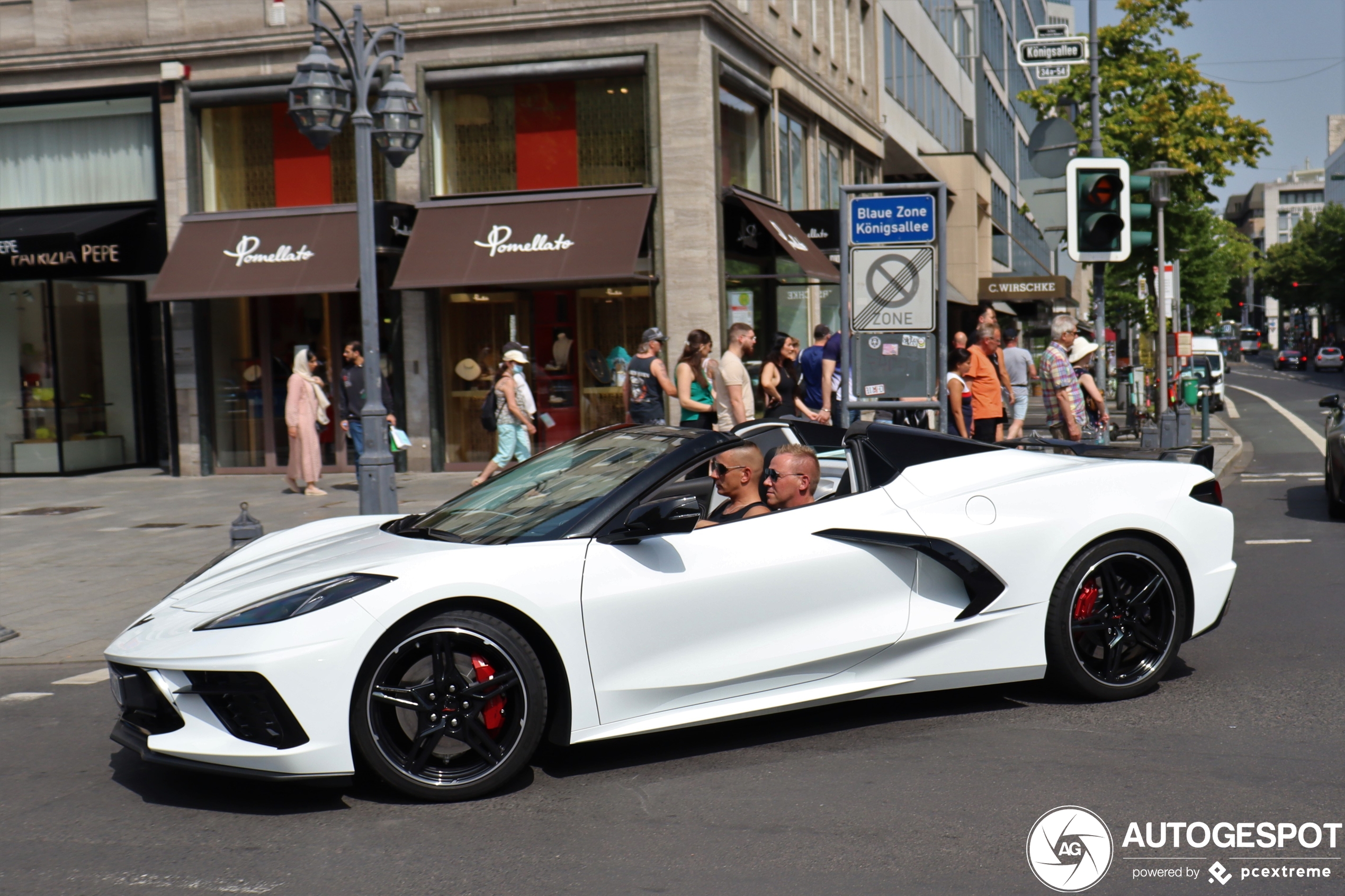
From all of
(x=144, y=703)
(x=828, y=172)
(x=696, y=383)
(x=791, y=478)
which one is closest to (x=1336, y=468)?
(x=696, y=383)

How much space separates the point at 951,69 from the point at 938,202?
31.5 m

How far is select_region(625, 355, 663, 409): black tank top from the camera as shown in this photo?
13.6 meters

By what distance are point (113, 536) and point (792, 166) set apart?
13.6 metres

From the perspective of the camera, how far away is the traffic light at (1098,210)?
1032cm

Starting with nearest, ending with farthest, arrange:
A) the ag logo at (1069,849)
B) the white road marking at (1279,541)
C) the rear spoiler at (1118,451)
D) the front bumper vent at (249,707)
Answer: the ag logo at (1069,849), the front bumper vent at (249,707), the rear spoiler at (1118,451), the white road marking at (1279,541)

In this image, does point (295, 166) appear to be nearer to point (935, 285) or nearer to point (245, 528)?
point (245, 528)

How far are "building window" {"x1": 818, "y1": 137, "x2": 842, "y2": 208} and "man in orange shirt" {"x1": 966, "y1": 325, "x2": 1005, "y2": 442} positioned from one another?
1140 cm

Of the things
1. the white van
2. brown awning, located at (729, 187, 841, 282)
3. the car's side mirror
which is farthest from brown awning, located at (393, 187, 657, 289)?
the white van

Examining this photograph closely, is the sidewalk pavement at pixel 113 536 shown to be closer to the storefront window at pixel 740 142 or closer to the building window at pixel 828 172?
the storefront window at pixel 740 142

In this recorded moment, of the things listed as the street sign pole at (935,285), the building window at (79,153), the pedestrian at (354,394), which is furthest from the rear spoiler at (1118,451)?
the building window at (79,153)

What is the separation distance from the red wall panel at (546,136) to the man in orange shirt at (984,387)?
24.4 feet

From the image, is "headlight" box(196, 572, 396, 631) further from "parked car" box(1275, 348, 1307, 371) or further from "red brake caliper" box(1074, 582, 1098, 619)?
"parked car" box(1275, 348, 1307, 371)

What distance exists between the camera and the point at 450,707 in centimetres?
434

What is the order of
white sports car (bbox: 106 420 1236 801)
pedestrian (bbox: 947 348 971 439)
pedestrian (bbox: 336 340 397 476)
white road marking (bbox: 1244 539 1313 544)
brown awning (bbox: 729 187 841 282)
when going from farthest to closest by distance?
1. brown awning (bbox: 729 187 841 282)
2. pedestrian (bbox: 336 340 397 476)
3. pedestrian (bbox: 947 348 971 439)
4. white road marking (bbox: 1244 539 1313 544)
5. white sports car (bbox: 106 420 1236 801)
